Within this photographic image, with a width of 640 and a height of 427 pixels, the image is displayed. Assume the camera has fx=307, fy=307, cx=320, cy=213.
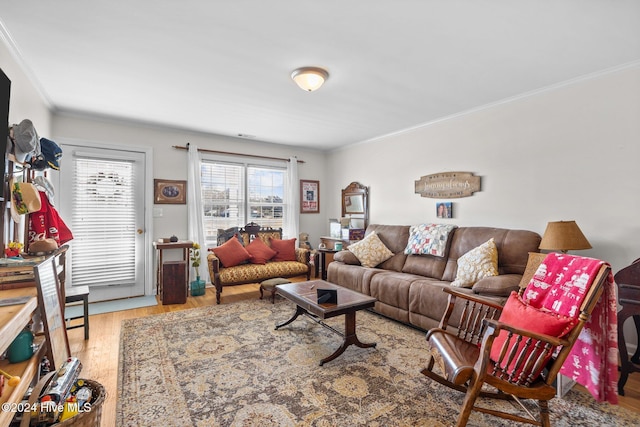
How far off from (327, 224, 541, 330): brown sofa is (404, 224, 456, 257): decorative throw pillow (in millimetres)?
69

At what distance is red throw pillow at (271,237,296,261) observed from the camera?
4797 mm

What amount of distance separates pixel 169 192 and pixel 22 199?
7.48 ft

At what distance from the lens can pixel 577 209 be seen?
9.48 ft

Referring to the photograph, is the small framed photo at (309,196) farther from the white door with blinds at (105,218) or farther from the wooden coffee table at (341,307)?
the wooden coffee table at (341,307)

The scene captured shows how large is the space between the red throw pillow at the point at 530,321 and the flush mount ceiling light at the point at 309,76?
2.28 meters

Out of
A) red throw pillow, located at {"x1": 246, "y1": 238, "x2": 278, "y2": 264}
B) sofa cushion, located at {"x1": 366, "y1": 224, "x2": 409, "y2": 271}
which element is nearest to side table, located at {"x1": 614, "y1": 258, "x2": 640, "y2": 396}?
sofa cushion, located at {"x1": 366, "y1": 224, "x2": 409, "y2": 271}

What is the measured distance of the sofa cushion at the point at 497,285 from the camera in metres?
2.61

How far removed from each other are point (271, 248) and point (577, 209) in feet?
12.5

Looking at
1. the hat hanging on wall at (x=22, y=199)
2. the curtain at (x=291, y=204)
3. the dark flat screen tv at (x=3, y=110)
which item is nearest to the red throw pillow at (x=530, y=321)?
the dark flat screen tv at (x=3, y=110)

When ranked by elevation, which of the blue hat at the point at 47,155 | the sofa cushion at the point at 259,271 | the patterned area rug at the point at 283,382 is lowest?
the patterned area rug at the point at 283,382

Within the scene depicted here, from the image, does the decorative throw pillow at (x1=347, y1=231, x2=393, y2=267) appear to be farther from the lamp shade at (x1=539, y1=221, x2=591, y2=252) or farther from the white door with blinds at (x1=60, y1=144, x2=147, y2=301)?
the white door with blinds at (x1=60, y1=144, x2=147, y2=301)

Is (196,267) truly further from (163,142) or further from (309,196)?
(309,196)

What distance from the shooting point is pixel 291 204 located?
572cm

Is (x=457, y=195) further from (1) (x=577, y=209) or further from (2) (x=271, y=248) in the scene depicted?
(2) (x=271, y=248)
